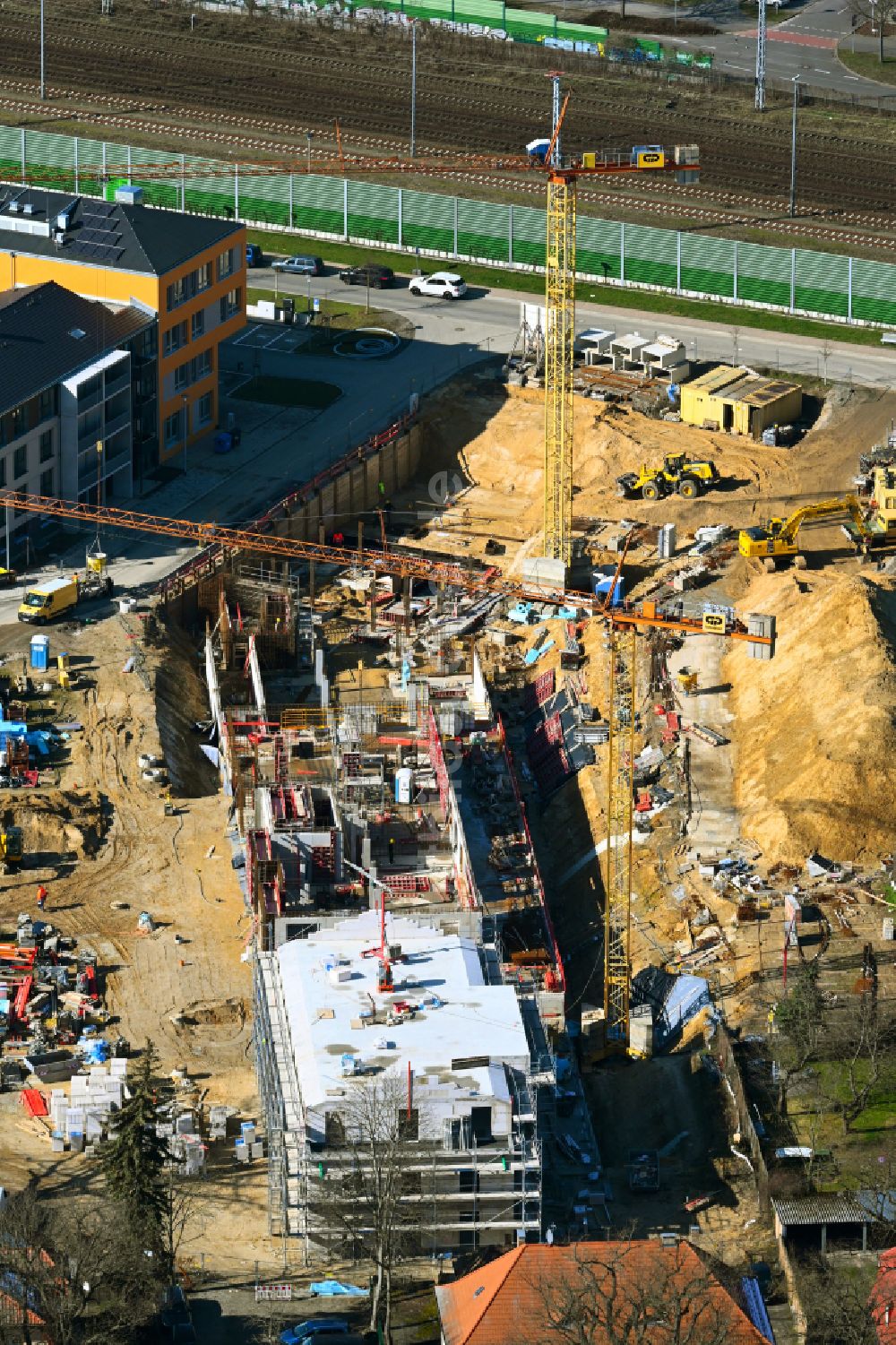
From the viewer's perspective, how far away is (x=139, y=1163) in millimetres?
82250

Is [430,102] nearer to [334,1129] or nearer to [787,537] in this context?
[787,537]

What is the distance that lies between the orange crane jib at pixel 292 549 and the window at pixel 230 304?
11967 millimetres

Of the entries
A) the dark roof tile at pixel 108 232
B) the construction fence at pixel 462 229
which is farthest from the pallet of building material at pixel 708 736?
the construction fence at pixel 462 229

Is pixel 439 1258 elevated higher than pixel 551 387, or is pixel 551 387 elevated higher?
pixel 551 387

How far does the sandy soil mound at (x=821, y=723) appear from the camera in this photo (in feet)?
334

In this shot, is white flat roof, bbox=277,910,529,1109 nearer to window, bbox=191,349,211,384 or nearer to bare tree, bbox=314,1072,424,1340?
bare tree, bbox=314,1072,424,1340

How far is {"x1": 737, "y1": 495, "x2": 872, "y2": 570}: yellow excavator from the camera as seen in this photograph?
120 m

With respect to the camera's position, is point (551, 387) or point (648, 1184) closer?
point (648, 1184)

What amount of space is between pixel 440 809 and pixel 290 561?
69.9ft

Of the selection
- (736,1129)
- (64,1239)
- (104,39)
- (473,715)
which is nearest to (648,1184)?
(736,1129)

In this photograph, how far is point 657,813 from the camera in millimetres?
106688

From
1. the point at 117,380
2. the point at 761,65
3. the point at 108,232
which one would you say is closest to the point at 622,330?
the point at 108,232

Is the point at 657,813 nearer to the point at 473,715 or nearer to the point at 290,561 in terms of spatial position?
the point at 473,715

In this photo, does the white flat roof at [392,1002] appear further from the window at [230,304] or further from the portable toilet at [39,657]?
the window at [230,304]
